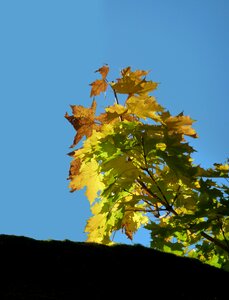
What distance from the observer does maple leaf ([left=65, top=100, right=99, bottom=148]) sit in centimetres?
315

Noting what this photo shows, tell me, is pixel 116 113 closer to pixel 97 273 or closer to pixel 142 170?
pixel 142 170

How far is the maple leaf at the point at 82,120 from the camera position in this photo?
315 centimetres

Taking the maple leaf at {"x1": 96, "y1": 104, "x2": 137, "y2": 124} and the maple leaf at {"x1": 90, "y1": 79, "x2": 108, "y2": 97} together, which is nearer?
the maple leaf at {"x1": 96, "y1": 104, "x2": 137, "y2": 124}

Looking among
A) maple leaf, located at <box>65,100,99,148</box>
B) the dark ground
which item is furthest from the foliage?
the dark ground

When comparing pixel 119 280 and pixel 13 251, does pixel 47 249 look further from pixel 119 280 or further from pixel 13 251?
pixel 119 280

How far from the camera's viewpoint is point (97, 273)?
1.49 m

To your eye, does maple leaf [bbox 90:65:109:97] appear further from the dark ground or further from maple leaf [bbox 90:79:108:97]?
the dark ground

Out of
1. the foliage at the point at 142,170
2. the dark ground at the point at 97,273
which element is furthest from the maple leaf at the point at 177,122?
the dark ground at the point at 97,273

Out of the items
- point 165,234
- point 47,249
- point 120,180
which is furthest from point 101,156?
point 47,249

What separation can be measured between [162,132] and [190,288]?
1372 mm

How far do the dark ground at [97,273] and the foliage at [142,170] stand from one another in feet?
2.42

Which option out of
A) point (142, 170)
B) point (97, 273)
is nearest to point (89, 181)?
point (142, 170)

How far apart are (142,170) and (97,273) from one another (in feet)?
4.79

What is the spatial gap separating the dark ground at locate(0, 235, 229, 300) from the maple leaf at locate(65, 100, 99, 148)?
163 centimetres
